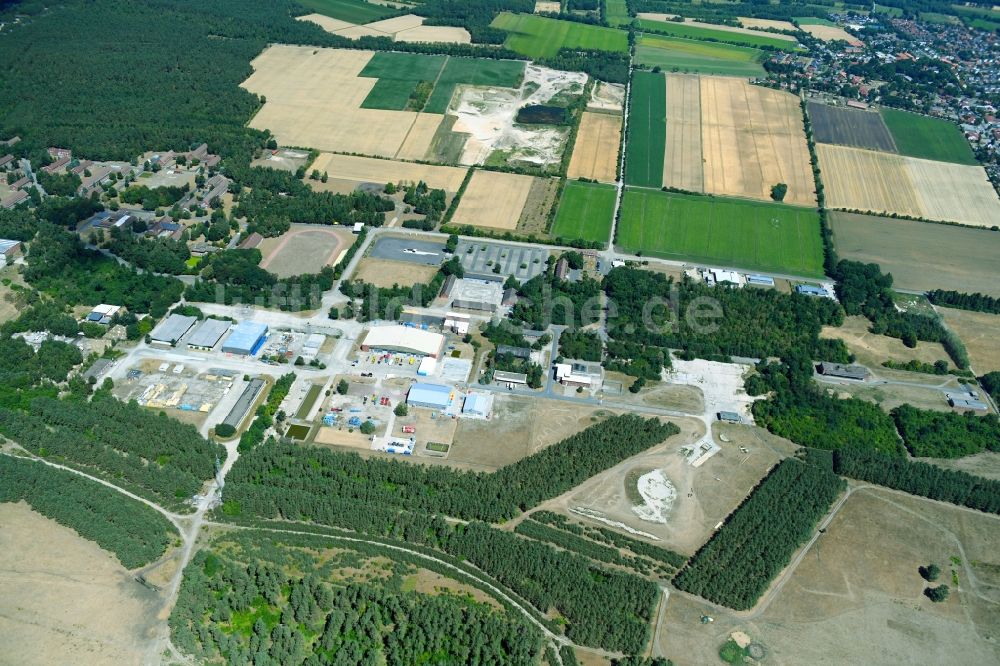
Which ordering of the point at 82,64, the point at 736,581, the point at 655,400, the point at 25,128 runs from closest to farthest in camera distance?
the point at 736,581 < the point at 655,400 < the point at 25,128 < the point at 82,64

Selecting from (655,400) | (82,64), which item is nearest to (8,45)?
(82,64)

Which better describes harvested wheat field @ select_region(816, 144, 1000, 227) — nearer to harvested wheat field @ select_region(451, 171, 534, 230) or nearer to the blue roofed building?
harvested wheat field @ select_region(451, 171, 534, 230)

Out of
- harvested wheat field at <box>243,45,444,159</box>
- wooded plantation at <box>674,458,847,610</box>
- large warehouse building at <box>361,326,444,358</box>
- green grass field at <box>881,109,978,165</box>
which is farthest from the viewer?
green grass field at <box>881,109,978,165</box>

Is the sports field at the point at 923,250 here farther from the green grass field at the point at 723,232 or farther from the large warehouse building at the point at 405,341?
the large warehouse building at the point at 405,341

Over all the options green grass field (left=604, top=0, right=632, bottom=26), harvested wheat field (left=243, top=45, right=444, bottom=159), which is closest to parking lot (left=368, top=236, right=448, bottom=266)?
harvested wheat field (left=243, top=45, right=444, bottom=159)

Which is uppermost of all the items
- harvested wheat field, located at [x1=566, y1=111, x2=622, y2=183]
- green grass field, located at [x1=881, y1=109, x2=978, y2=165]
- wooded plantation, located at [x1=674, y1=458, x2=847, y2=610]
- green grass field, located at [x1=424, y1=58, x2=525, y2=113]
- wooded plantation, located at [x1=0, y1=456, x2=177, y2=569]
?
green grass field, located at [x1=424, y1=58, x2=525, y2=113]

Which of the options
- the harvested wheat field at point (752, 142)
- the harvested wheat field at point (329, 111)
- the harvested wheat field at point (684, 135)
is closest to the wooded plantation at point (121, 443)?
the harvested wheat field at point (329, 111)

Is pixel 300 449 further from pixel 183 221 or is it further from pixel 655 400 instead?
pixel 183 221
